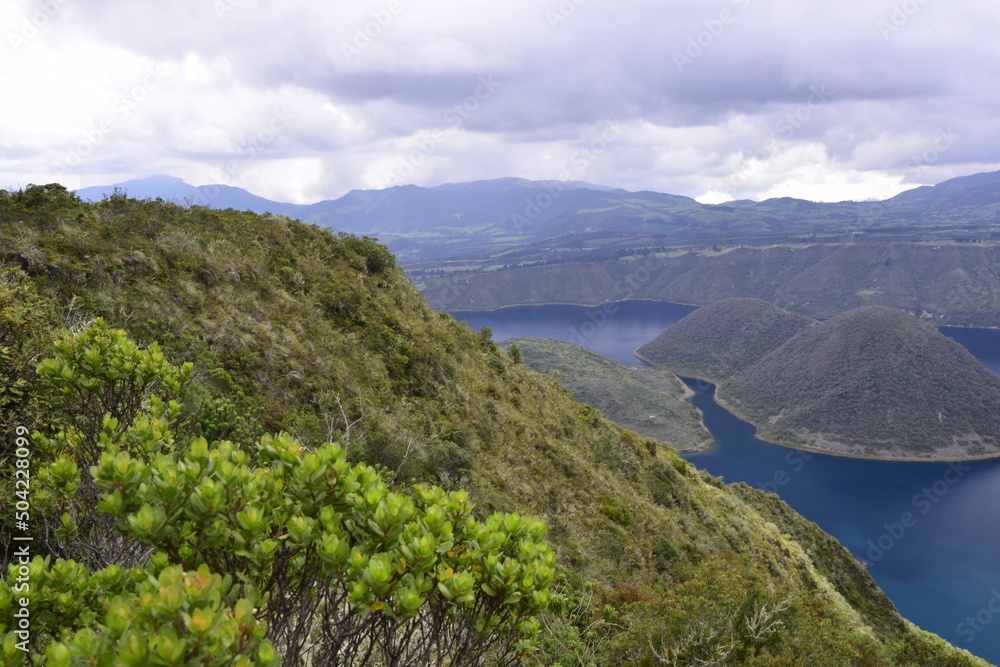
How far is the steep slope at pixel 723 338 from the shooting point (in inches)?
6147

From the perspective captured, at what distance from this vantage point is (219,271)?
58.3 ft

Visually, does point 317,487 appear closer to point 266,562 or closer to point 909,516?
point 266,562

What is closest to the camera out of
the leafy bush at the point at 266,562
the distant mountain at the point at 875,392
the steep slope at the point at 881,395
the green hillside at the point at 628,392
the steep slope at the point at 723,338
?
the leafy bush at the point at 266,562

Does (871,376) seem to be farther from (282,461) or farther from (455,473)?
(282,461)

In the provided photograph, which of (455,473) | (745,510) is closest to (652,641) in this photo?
(455,473)

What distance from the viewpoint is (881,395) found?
373ft

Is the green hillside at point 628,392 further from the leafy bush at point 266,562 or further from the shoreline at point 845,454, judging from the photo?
the leafy bush at point 266,562

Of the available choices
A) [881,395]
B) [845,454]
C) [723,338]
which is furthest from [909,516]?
[723,338]

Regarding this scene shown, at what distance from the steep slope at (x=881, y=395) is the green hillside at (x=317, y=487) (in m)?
91.5

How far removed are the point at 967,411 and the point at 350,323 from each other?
141091mm
